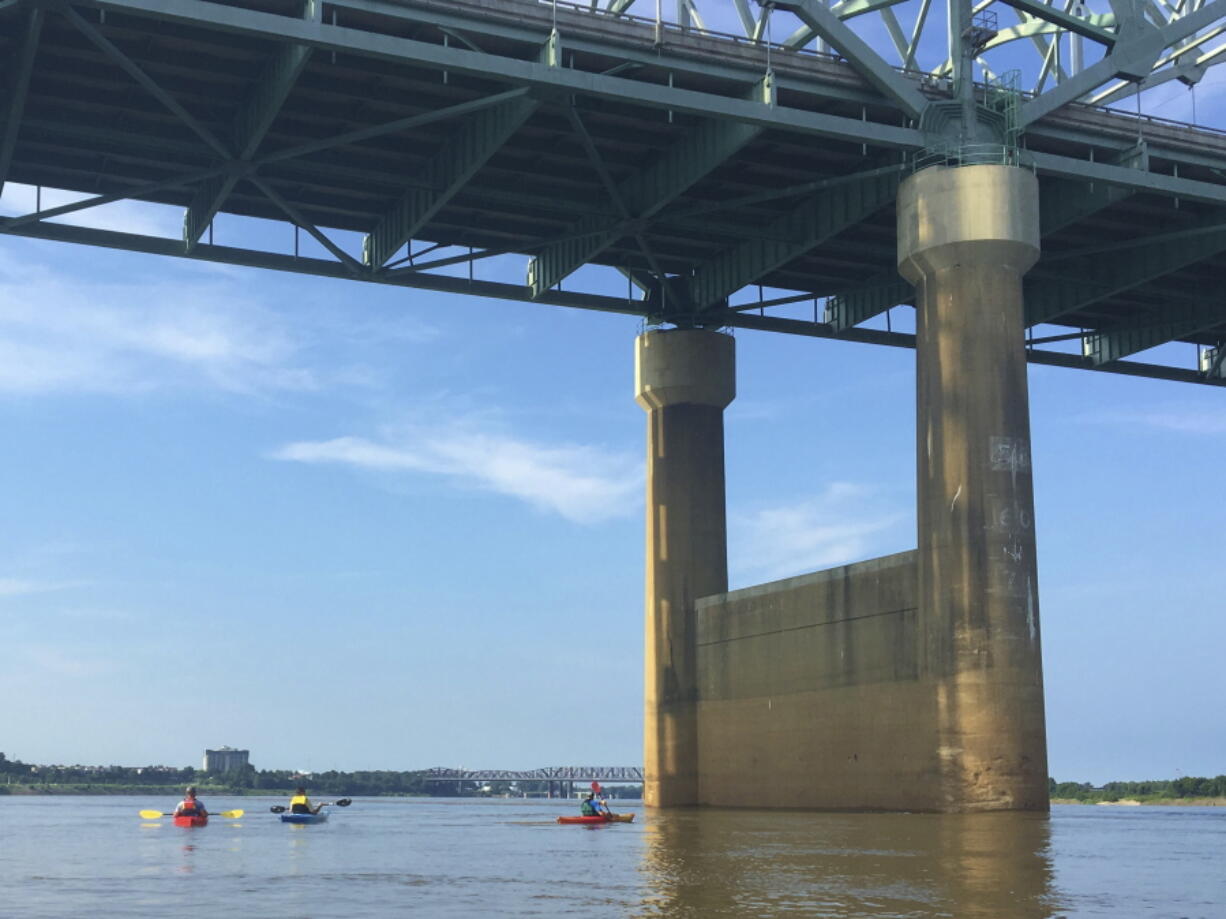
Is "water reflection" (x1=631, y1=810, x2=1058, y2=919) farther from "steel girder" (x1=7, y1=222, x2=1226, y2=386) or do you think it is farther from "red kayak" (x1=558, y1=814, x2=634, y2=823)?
"steel girder" (x1=7, y1=222, x2=1226, y2=386)

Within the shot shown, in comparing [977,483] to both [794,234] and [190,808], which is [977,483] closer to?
[794,234]

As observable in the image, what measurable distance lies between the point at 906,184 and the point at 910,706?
17983 mm

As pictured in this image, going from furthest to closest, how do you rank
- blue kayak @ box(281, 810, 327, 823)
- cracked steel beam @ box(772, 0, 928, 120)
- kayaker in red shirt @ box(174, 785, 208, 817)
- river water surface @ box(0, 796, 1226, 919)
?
kayaker in red shirt @ box(174, 785, 208, 817) < blue kayak @ box(281, 810, 327, 823) < cracked steel beam @ box(772, 0, 928, 120) < river water surface @ box(0, 796, 1226, 919)

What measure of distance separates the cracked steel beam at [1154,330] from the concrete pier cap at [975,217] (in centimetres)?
2244

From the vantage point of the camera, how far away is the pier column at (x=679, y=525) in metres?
74.0

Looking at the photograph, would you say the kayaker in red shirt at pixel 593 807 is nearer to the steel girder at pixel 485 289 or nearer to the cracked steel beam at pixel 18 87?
the steel girder at pixel 485 289

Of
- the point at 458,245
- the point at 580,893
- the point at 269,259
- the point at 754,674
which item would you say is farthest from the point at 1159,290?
the point at 580,893

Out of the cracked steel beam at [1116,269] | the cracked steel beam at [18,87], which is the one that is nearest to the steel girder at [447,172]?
the cracked steel beam at [18,87]

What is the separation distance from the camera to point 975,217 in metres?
55.7

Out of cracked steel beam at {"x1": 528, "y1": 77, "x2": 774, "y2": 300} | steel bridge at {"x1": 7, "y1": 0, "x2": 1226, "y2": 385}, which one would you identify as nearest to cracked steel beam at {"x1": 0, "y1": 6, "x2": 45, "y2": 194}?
steel bridge at {"x1": 7, "y1": 0, "x2": 1226, "y2": 385}

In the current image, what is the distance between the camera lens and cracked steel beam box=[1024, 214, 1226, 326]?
214 feet

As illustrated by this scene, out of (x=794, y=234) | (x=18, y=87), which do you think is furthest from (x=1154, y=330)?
(x=18, y=87)

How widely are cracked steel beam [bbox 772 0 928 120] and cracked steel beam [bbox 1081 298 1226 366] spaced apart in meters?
24.9

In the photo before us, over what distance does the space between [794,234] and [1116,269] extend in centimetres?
1468
